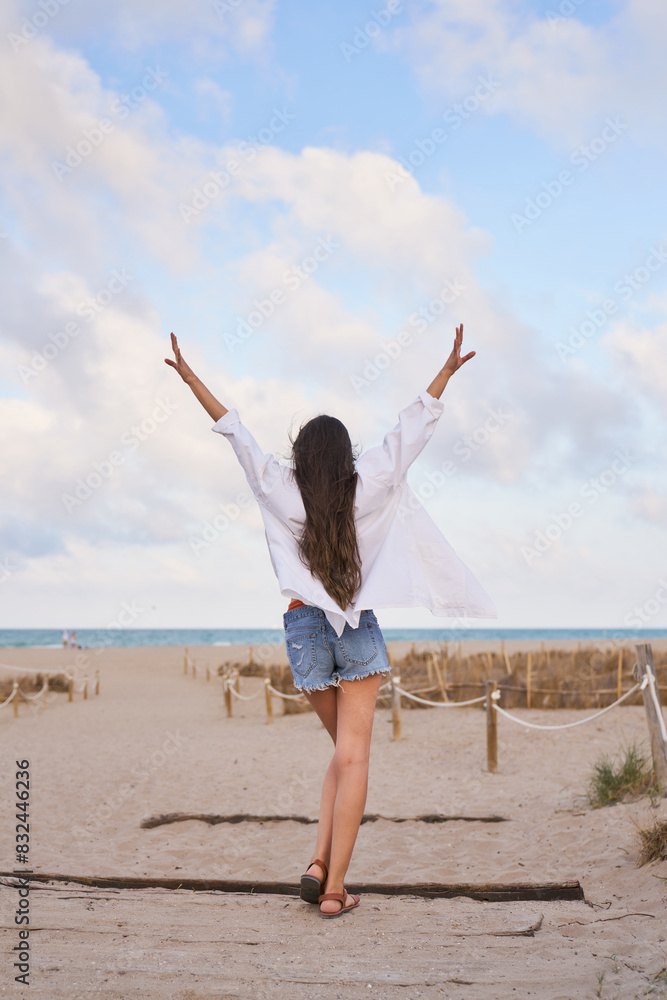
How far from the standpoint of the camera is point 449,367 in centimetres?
267

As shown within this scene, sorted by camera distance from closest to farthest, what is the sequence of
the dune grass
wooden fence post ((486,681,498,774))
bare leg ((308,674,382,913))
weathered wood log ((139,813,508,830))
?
bare leg ((308,674,382,913))
weathered wood log ((139,813,508,830))
the dune grass
wooden fence post ((486,681,498,774))

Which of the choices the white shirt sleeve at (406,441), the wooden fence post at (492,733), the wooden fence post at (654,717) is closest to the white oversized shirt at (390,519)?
the white shirt sleeve at (406,441)

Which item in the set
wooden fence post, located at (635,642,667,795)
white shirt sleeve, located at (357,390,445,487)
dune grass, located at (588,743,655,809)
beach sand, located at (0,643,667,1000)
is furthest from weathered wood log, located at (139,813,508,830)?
white shirt sleeve, located at (357,390,445,487)

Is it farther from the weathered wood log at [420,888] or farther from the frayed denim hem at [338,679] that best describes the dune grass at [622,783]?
the frayed denim hem at [338,679]

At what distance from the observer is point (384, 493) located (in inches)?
102

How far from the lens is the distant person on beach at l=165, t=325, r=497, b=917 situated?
247 centimetres

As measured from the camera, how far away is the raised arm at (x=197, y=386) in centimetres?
261

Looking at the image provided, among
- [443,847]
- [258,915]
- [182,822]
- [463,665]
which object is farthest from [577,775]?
[463,665]

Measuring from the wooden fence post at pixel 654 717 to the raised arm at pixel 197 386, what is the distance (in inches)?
150

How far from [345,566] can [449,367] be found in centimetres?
85

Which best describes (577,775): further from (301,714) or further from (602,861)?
(301,714)

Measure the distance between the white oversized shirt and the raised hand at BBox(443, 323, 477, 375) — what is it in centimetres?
16

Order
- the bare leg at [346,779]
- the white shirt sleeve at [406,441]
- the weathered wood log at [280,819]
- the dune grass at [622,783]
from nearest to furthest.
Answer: the bare leg at [346,779]
the white shirt sleeve at [406,441]
the weathered wood log at [280,819]
the dune grass at [622,783]

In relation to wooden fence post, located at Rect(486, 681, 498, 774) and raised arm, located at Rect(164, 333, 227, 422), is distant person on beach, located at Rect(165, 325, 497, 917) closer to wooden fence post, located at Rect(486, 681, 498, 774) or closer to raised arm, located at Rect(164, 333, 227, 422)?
raised arm, located at Rect(164, 333, 227, 422)
